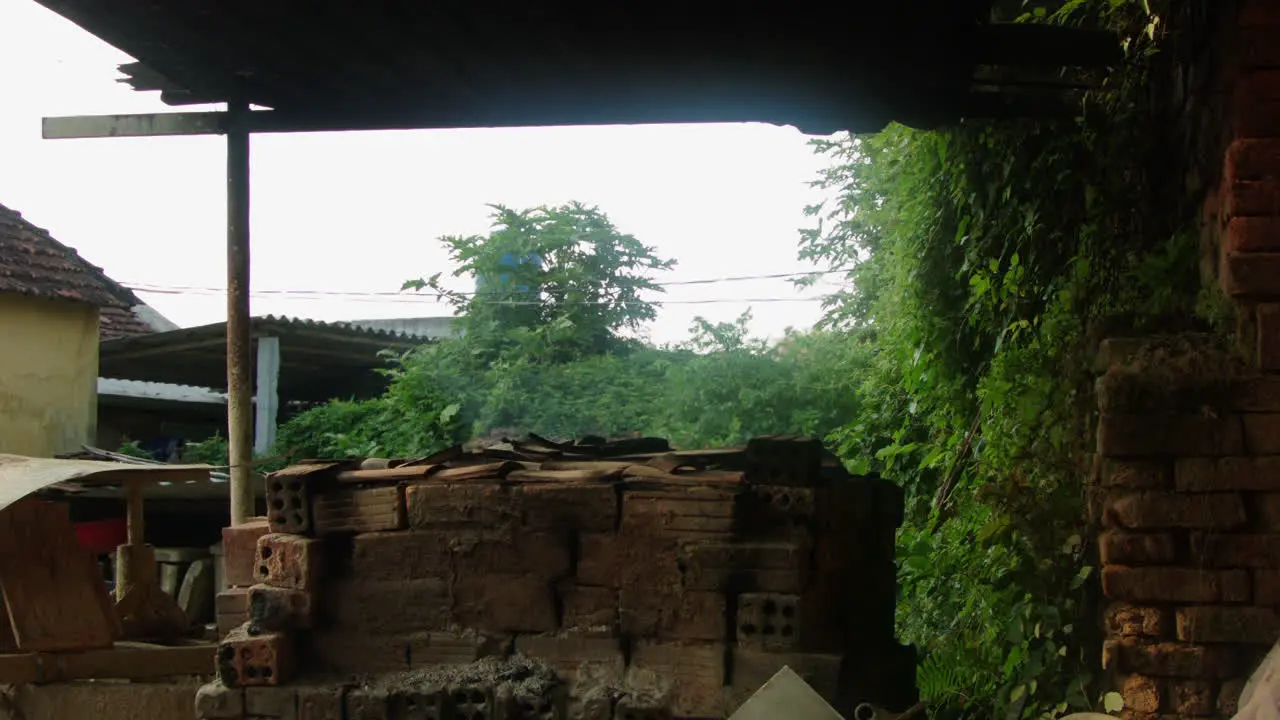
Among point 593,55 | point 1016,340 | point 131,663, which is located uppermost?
point 593,55

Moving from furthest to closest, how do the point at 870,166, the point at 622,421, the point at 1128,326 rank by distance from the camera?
the point at 870,166 → the point at 622,421 → the point at 1128,326

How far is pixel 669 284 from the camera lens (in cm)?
973

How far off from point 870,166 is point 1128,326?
5098mm

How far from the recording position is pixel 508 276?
910 centimetres

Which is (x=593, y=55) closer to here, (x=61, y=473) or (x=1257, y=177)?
(x=1257, y=177)

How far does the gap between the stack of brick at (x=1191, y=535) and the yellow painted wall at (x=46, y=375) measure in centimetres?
1002

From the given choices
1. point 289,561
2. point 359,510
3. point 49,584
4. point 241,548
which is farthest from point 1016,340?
point 49,584

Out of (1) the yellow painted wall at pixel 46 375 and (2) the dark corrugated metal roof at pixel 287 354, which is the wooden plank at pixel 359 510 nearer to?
(2) the dark corrugated metal roof at pixel 287 354

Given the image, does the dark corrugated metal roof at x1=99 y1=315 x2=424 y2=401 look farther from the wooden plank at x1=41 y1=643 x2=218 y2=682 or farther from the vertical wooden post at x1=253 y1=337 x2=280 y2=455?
the wooden plank at x1=41 y1=643 x2=218 y2=682

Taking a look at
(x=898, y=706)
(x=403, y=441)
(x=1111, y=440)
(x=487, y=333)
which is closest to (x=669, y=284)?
(x=487, y=333)

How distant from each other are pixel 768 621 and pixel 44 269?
984cm

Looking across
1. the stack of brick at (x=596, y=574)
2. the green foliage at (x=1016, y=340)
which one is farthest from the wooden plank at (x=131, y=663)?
the green foliage at (x=1016, y=340)

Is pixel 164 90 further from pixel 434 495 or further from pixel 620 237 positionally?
pixel 620 237

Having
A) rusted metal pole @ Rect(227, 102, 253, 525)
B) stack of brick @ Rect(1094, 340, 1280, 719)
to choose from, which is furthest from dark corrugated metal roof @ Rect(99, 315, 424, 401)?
stack of brick @ Rect(1094, 340, 1280, 719)
